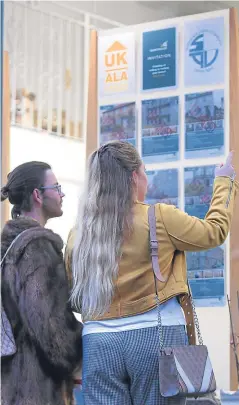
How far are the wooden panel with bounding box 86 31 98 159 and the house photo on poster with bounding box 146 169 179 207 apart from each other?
16.0 inches

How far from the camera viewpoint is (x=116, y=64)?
5.06 metres

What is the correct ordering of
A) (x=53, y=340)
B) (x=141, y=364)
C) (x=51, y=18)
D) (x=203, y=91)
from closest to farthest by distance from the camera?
(x=141, y=364) → (x=53, y=340) → (x=203, y=91) → (x=51, y=18)

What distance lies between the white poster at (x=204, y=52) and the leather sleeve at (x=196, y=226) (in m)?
1.94

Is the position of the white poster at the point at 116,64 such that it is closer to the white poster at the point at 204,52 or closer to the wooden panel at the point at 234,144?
the white poster at the point at 204,52

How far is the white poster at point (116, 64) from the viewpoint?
501 centimetres

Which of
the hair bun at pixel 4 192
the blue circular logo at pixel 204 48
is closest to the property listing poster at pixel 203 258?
the blue circular logo at pixel 204 48

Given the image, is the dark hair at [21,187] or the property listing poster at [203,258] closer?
the dark hair at [21,187]

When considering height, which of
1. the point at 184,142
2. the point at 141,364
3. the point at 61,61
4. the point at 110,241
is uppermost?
the point at 61,61

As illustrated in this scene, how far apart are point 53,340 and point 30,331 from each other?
8 centimetres

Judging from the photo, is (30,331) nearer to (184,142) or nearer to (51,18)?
(184,142)

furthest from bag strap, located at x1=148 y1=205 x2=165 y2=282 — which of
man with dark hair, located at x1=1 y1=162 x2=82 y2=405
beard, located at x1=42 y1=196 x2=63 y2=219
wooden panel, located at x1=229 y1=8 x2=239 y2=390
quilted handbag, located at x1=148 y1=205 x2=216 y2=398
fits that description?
wooden panel, located at x1=229 y1=8 x2=239 y2=390

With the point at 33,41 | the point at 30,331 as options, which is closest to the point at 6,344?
the point at 30,331

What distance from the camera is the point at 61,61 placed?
24.3 ft

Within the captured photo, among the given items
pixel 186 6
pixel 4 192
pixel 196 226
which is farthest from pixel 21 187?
pixel 186 6
